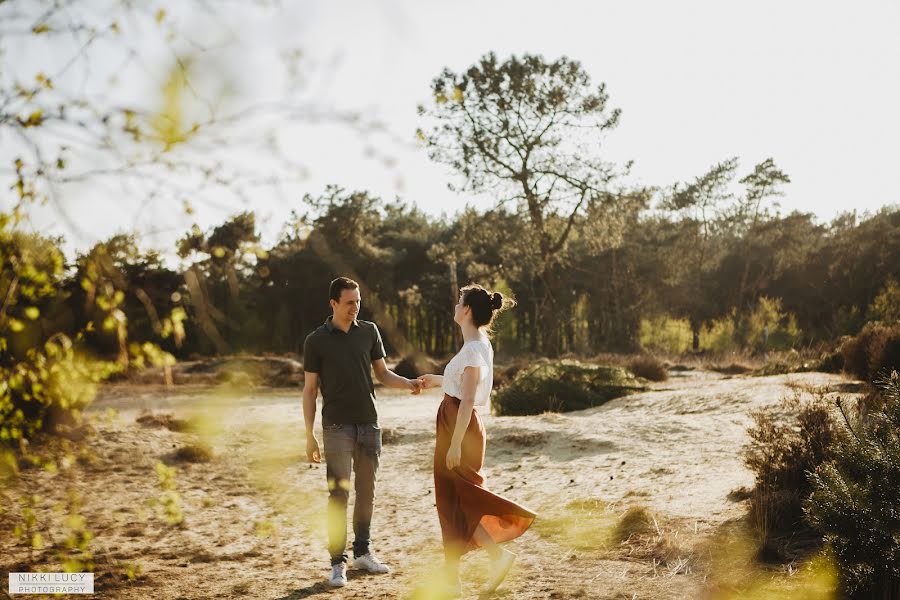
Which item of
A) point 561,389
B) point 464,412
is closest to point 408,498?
point 464,412

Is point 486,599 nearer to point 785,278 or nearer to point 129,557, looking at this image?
point 129,557

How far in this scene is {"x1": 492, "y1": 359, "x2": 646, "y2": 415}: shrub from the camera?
1313cm

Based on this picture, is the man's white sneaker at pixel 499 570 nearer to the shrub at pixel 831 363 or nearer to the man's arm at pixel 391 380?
the man's arm at pixel 391 380

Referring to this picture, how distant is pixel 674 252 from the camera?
40.0m

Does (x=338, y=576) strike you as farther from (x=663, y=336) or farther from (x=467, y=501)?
(x=663, y=336)

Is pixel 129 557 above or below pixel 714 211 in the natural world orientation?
below

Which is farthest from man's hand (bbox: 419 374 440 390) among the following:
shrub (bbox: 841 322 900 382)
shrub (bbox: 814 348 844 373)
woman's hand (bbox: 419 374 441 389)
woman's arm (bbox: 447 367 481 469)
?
shrub (bbox: 814 348 844 373)

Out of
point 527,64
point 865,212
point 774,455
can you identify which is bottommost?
point 774,455

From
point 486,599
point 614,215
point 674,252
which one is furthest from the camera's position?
point 674,252

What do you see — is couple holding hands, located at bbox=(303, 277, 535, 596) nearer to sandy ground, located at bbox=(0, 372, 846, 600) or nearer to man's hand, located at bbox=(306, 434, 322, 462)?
man's hand, located at bbox=(306, 434, 322, 462)

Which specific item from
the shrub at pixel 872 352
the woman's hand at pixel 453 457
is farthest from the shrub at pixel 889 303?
the woman's hand at pixel 453 457

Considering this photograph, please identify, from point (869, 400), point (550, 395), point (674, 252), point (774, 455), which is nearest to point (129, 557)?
point (774, 455)

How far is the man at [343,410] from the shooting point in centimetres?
478

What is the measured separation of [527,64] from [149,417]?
67.4ft
